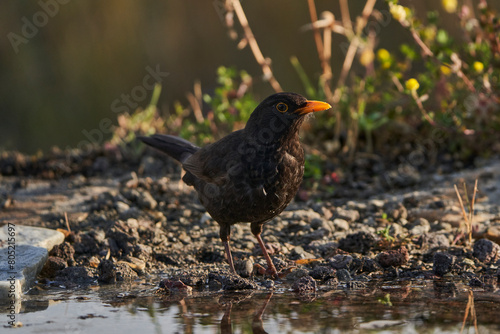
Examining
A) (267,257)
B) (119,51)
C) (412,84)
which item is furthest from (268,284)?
(119,51)

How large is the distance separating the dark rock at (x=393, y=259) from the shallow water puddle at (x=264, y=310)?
32cm

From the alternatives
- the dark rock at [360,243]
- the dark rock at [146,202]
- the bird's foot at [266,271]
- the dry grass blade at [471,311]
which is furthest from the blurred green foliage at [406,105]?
the dry grass blade at [471,311]

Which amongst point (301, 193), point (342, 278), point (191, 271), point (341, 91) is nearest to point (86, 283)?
point (191, 271)

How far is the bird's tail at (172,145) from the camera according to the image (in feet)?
18.1

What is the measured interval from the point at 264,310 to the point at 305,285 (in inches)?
20.5

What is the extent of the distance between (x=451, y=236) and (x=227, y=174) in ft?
6.08

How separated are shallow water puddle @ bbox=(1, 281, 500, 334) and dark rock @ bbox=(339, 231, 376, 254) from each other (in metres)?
0.73

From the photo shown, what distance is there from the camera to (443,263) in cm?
435

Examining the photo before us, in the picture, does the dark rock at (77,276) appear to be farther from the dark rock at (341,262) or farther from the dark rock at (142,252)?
the dark rock at (341,262)

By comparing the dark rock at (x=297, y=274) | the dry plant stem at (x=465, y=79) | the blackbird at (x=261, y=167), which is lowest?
the dark rock at (x=297, y=274)

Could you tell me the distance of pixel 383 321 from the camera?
3.30m

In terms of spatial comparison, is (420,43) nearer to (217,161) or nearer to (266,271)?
(217,161)

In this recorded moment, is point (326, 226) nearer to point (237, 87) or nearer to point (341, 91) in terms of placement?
point (341, 91)

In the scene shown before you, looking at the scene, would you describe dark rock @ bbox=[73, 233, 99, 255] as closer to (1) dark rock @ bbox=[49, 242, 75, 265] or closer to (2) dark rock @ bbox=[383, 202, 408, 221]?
(1) dark rock @ bbox=[49, 242, 75, 265]
